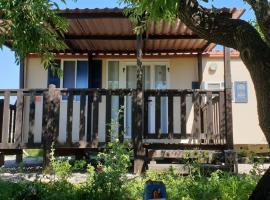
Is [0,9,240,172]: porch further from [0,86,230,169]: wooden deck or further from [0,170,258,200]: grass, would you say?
[0,170,258,200]: grass

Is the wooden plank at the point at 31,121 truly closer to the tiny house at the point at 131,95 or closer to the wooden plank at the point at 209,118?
the tiny house at the point at 131,95

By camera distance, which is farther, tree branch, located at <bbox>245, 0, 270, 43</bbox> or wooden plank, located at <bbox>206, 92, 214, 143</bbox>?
wooden plank, located at <bbox>206, 92, 214, 143</bbox>

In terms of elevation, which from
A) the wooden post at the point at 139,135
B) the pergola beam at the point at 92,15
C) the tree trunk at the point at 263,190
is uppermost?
the pergola beam at the point at 92,15

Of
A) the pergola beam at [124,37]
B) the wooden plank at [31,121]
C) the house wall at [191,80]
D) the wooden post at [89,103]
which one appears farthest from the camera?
the house wall at [191,80]

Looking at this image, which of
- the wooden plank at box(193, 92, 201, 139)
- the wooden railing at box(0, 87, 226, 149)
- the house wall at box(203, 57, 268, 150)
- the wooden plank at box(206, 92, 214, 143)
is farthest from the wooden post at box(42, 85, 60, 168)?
the house wall at box(203, 57, 268, 150)

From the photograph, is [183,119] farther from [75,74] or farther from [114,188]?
[75,74]

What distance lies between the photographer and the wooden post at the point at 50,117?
9289 mm

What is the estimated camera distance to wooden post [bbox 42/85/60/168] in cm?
929

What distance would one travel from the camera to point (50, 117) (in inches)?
370

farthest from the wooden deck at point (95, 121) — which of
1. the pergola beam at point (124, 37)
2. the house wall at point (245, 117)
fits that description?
the house wall at point (245, 117)

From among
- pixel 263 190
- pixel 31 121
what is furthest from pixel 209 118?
pixel 263 190

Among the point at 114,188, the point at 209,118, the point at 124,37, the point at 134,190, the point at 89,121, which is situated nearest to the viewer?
the point at 114,188

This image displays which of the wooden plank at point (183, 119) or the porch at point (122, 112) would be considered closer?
the porch at point (122, 112)

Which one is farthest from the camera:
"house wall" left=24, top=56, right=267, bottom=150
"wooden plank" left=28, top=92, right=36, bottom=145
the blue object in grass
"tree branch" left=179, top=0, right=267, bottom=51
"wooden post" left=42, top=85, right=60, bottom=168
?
"house wall" left=24, top=56, right=267, bottom=150
